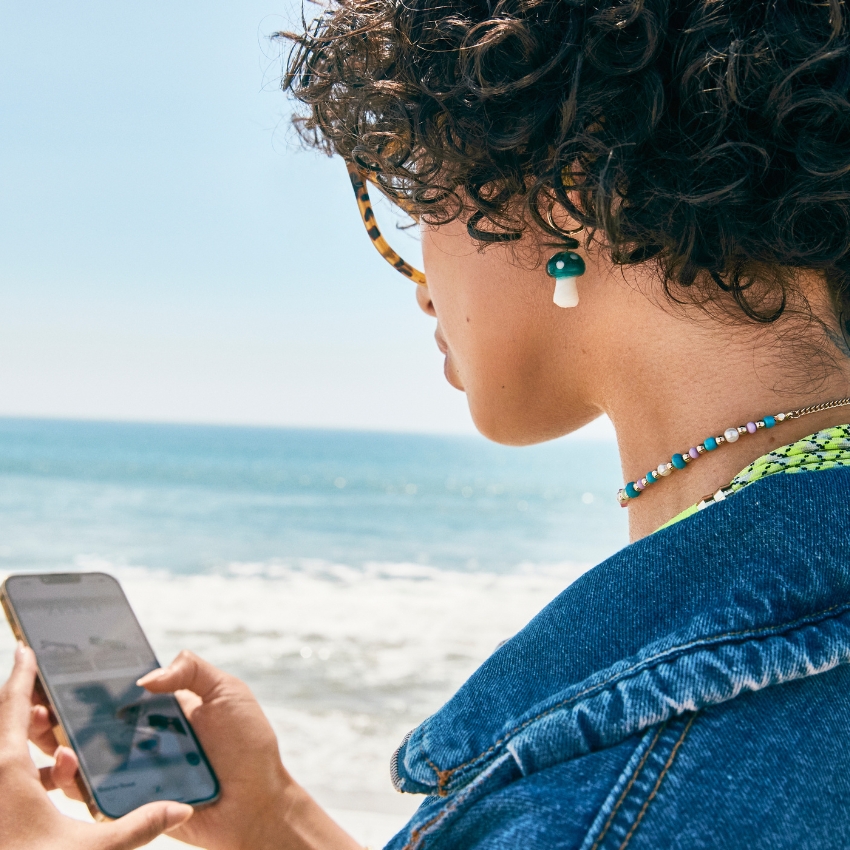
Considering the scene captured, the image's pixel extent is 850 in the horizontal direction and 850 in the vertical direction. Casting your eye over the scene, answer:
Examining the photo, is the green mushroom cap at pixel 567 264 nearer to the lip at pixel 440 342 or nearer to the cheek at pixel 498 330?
the cheek at pixel 498 330

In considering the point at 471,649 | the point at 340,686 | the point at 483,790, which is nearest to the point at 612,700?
the point at 483,790

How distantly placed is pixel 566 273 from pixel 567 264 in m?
0.01

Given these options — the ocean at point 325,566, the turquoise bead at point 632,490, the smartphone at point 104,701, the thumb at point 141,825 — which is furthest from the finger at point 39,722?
the ocean at point 325,566

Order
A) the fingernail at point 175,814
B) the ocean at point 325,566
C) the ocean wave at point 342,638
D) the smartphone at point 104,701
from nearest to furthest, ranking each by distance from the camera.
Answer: the fingernail at point 175,814, the smartphone at point 104,701, the ocean wave at point 342,638, the ocean at point 325,566

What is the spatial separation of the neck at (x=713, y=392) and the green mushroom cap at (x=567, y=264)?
11 centimetres

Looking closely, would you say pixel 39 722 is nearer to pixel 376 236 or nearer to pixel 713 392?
pixel 376 236

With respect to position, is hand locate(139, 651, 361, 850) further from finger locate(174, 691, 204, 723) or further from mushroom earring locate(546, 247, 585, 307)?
mushroom earring locate(546, 247, 585, 307)

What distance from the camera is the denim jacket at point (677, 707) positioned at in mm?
591

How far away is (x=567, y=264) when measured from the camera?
3.04ft

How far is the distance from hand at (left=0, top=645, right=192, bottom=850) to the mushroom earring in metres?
0.85

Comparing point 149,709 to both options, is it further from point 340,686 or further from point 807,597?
point 340,686

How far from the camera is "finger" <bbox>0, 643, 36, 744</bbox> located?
3.41ft

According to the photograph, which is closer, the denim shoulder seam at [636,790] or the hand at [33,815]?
the denim shoulder seam at [636,790]

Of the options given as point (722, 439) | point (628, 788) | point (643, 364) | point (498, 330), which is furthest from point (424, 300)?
point (628, 788)
